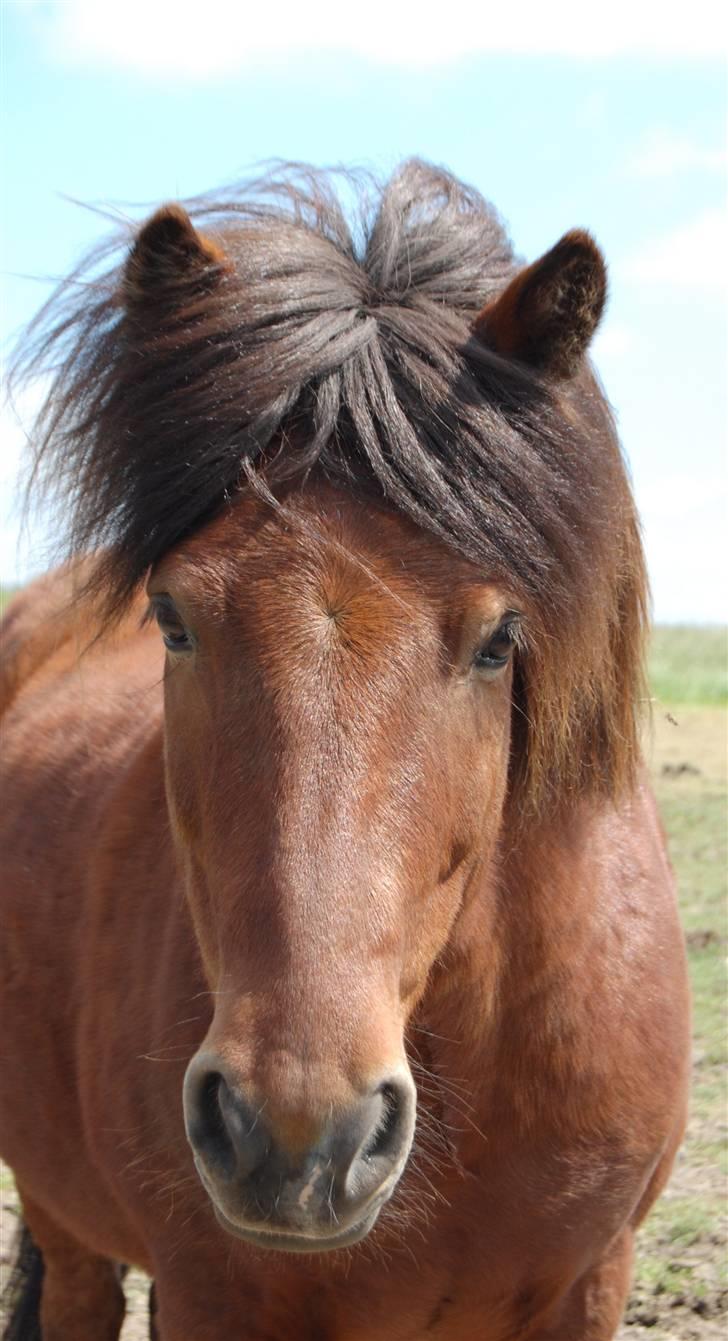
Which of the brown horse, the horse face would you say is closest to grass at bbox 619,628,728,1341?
the brown horse

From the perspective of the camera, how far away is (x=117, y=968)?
3.50m

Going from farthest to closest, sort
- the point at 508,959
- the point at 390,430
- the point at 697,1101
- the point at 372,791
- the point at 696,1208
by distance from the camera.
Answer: the point at 697,1101
the point at 696,1208
the point at 508,959
the point at 390,430
the point at 372,791

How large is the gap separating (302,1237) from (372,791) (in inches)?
25.5

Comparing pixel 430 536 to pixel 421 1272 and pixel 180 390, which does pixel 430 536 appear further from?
pixel 421 1272

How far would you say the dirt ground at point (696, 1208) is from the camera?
436 centimetres

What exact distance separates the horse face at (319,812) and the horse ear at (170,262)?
526 mm

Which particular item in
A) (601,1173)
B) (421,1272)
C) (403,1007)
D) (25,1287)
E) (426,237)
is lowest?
(25,1287)

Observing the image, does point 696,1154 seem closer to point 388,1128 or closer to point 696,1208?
point 696,1208

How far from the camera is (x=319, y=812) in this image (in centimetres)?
222

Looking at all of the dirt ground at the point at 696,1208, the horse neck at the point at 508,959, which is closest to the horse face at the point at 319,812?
the horse neck at the point at 508,959

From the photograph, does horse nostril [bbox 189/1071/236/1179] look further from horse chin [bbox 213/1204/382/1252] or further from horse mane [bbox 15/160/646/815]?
horse mane [bbox 15/160/646/815]

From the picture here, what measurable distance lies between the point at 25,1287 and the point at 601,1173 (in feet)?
8.25

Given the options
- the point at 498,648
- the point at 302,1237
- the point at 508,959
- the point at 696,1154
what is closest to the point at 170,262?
the point at 498,648

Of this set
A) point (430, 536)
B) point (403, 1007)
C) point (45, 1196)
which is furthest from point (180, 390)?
point (45, 1196)
